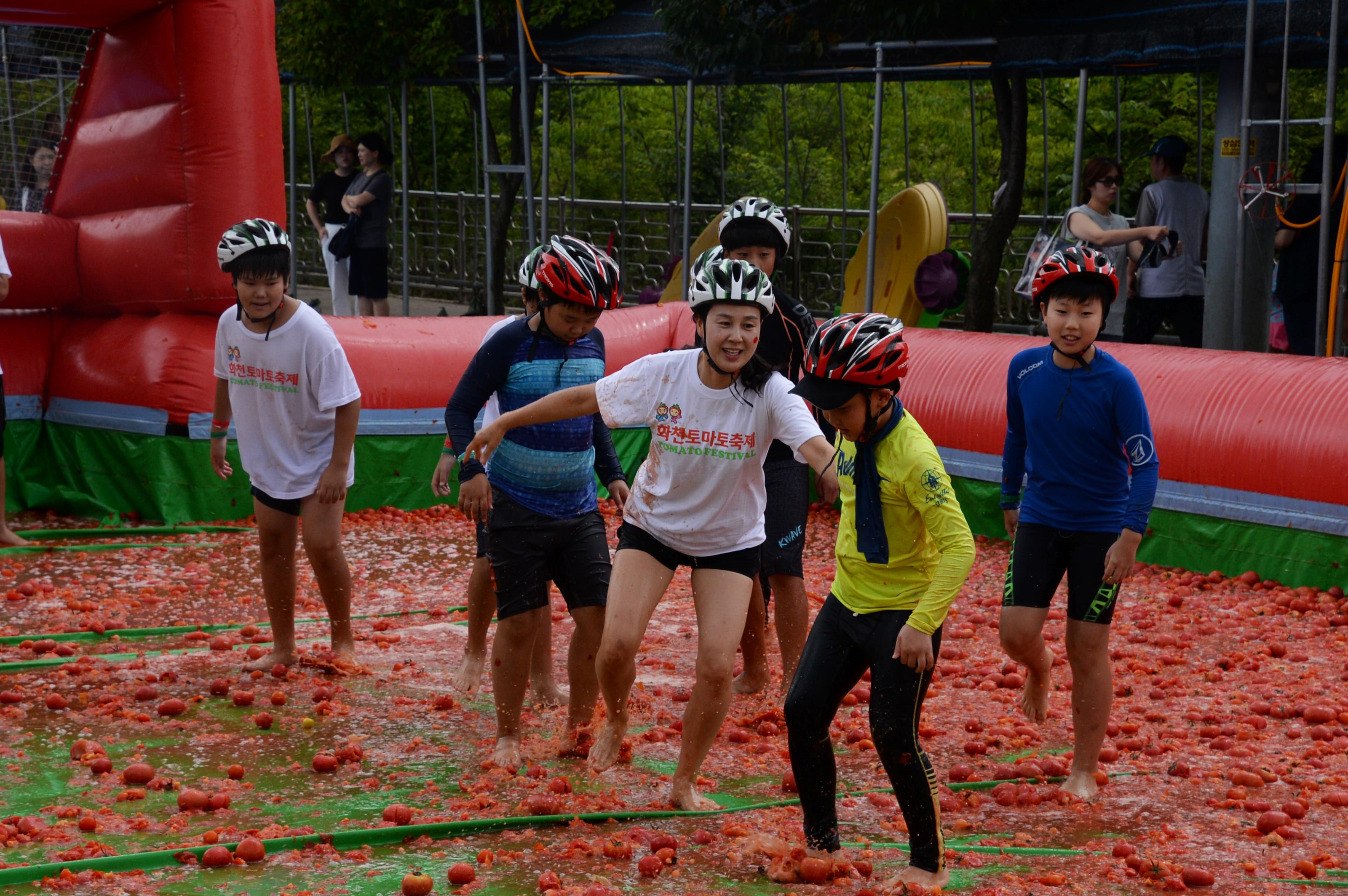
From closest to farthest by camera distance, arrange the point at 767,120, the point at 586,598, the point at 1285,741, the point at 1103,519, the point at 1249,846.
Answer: the point at 1249,846 < the point at 1103,519 < the point at 586,598 < the point at 1285,741 < the point at 767,120

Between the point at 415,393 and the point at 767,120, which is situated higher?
the point at 767,120

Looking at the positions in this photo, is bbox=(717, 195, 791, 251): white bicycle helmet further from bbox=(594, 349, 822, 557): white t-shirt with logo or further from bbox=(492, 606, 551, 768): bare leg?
bbox=(492, 606, 551, 768): bare leg

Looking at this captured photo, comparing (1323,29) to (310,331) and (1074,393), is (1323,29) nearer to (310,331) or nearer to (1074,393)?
(1074,393)

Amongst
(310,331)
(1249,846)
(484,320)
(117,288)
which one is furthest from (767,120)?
(1249,846)

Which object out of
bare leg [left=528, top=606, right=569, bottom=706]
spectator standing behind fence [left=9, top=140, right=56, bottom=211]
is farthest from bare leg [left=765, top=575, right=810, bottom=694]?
spectator standing behind fence [left=9, top=140, right=56, bottom=211]

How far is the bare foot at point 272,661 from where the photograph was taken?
6848mm

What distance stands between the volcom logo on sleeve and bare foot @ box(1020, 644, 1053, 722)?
3.68 feet

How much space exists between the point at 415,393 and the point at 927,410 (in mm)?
3890

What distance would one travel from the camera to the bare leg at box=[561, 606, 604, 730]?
18.6ft

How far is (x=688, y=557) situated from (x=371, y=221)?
37.9 feet

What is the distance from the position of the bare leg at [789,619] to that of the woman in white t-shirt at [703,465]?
1294mm

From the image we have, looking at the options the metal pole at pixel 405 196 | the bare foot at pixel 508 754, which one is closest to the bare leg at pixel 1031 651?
the bare foot at pixel 508 754

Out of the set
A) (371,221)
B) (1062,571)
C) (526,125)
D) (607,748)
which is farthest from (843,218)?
(607,748)

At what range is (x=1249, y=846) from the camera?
4867 mm
